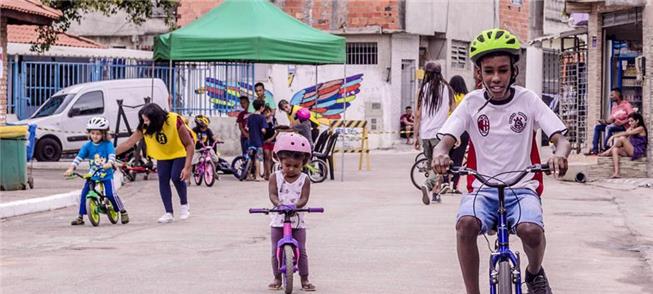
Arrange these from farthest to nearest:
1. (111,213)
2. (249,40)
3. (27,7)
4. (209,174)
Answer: (249,40) < (27,7) < (209,174) < (111,213)

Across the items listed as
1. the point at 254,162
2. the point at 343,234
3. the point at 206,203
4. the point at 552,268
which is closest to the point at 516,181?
the point at 552,268

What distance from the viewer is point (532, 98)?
7.24 meters

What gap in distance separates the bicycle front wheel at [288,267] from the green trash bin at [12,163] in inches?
440

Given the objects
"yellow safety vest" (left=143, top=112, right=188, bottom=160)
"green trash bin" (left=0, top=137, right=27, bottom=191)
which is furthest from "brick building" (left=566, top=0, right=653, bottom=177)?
"yellow safety vest" (left=143, top=112, right=188, bottom=160)

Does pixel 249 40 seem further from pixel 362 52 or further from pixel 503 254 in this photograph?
pixel 503 254

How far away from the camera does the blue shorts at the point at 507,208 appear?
6871mm

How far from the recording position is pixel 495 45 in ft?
23.2

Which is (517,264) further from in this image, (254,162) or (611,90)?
(611,90)

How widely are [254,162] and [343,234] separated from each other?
10417mm

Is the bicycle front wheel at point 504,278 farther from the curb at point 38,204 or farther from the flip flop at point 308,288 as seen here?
the curb at point 38,204

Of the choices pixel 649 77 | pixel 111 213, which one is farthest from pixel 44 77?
pixel 111 213

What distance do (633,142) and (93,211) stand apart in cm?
1129

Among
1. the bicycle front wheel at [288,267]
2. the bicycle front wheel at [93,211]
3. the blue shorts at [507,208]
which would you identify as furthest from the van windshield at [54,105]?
the blue shorts at [507,208]

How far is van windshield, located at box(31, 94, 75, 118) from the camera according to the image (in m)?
29.8
